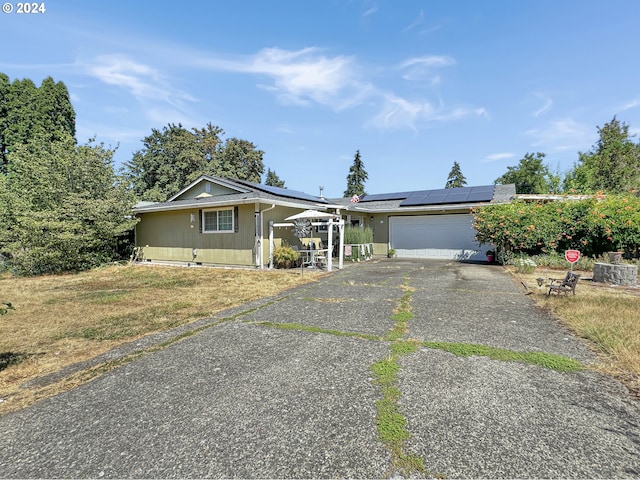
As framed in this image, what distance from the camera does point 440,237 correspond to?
15172 mm

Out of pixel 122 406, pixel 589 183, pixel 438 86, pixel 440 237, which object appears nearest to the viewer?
pixel 122 406

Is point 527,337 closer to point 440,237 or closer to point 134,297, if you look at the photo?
point 134,297

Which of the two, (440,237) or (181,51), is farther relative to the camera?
(440,237)

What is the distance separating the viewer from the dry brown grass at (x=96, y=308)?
11.5 ft

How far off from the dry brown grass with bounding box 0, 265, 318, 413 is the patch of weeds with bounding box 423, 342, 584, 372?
13.3 feet

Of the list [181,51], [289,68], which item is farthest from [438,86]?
[181,51]

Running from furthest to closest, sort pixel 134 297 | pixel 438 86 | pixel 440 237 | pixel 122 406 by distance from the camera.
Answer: pixel 440 237 < pixel 438 86 < pixel 134 297 < pixel 122 406

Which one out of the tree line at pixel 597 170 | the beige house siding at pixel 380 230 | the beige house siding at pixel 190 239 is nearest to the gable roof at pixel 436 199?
the beige house siding at pixel 380 230

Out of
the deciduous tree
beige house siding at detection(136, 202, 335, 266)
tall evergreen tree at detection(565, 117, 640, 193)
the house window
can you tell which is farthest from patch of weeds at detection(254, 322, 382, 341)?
tall evergreen tree at detection(565, 117, 640, 193)

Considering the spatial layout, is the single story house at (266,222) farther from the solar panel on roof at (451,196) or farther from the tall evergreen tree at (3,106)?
the tall evergreen tree at (3,106)

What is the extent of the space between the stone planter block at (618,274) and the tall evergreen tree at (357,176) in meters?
38.9

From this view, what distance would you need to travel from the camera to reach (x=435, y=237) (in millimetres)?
15297

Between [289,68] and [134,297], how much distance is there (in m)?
8.47

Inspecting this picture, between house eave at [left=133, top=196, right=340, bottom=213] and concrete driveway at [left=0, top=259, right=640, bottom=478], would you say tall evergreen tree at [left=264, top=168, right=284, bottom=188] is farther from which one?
concrete driveway at [left=0, top=259, right=640, bottom=478]
